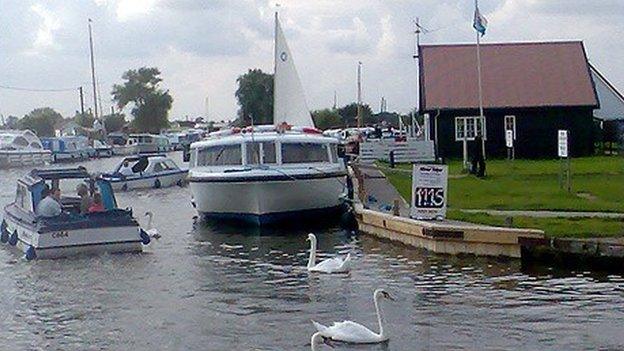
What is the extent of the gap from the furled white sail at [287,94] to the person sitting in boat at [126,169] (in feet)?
39.6

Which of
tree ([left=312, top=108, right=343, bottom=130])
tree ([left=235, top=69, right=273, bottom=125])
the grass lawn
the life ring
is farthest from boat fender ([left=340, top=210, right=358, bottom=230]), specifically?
tree ([left=312, top=108, right=343, bottom=130])

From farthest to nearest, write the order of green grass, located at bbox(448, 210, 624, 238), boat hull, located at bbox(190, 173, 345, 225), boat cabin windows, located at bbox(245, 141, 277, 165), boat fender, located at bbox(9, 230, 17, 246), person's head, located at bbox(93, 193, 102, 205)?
boat cabin windows, located at bbox(245, 141, 277, 165), boat hull, located at bbox(190, 173, 345, 225), boat fender, located at bbox(9, 230, 17, 246), person's head, located at bbox(93, 193, 102, 205), green grass, located at bbox(448, 210, 624, 238)

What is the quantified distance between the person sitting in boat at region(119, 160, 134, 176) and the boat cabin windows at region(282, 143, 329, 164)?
19686 mm

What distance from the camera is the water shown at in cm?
1673

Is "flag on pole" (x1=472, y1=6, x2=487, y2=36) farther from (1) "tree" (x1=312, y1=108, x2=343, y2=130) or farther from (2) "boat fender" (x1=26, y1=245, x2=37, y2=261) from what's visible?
(1) "tree" (x1=312, y1=108, x2=343, y2=130)

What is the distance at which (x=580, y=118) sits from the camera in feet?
180

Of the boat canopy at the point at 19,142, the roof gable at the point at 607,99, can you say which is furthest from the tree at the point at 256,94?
the roof gable at the point at 607,99

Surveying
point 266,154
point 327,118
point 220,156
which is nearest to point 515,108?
point 220,156

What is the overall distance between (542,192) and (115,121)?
136486 millimetres

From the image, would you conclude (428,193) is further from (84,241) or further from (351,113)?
(351,113)

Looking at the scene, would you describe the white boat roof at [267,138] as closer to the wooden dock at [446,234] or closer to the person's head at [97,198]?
the wooden dock at [446,234]

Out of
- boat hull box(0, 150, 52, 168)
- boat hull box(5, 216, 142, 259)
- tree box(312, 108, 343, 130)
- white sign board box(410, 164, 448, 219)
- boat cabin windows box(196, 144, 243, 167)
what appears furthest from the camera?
tree box(312, 108, 343, 130)

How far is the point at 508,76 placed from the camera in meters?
57.0

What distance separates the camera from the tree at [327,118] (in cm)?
11257
